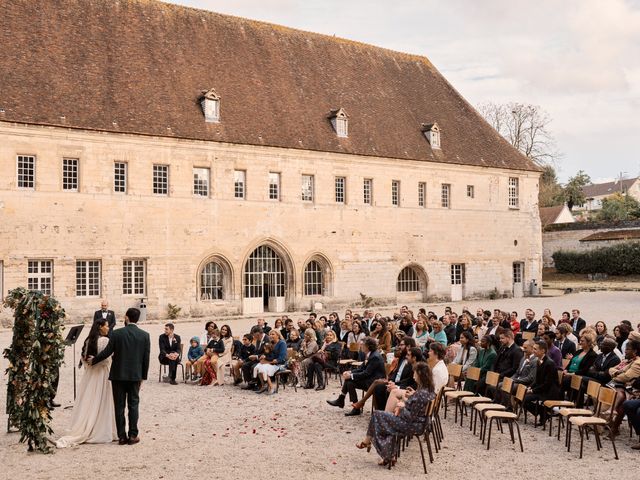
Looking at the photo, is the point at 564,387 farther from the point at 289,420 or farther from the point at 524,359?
the point at 289,420

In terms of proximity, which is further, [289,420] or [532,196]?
[532,196]

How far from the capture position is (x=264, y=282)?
99.0 ft

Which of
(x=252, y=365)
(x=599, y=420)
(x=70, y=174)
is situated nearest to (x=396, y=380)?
(x=599, y=420)

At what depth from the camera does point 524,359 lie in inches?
450

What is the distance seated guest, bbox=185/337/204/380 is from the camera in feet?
48.5

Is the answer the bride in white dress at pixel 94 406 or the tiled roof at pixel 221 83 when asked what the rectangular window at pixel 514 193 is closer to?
the tiled roof at pixel 221 83

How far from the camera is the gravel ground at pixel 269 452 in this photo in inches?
325

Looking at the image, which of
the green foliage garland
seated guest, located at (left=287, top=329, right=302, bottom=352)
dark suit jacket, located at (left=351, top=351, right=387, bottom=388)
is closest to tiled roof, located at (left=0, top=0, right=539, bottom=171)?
seated guest, located at (left=287, top=329, right=302, bottom=352)

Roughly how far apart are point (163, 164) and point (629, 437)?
21.3m

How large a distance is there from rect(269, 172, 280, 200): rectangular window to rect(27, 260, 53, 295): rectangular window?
9.61m

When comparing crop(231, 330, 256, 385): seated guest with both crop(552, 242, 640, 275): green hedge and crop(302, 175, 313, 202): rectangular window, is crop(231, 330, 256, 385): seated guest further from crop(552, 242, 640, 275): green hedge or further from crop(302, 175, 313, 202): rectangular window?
crop(552, 242, 640, 275): green hedge

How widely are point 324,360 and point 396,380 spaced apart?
3138mm

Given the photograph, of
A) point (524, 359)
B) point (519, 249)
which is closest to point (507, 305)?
point (519, 249)

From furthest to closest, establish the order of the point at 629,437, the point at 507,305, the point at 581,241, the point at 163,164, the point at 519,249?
the point at 581,241
the point at 519,249
the point at 507,305
the point at 163,164
the point at 629,437
